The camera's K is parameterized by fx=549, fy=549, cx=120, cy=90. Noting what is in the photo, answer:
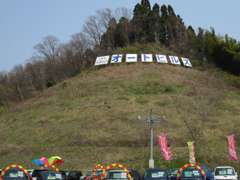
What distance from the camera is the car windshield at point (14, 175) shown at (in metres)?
23.2

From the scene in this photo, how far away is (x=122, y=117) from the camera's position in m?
64.2

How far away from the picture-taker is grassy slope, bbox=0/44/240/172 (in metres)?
54.2

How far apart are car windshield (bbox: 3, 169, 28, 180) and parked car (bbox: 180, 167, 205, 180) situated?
7102 mm

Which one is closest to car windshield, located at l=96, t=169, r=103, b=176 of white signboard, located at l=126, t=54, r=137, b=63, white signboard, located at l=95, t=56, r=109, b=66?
white signboard, located at l=126, t=54, r=137, b=63

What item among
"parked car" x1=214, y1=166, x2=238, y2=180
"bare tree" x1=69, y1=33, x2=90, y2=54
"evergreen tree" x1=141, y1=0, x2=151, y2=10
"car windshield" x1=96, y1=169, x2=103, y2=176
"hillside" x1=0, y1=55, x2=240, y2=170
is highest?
"evergreen tree" x1=141, y1=0, x2=151, y2=10

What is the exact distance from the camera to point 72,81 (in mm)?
85812

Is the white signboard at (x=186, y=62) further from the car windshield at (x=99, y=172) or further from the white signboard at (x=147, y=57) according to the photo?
the car windshield at (x=99, y=172)

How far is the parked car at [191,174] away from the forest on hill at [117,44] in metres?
67.8

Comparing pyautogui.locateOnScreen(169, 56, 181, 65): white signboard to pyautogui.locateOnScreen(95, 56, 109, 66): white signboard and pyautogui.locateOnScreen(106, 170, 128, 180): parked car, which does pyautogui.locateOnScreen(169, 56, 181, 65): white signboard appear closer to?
pyautogui.locateOnScreen(95, 56, 109, 66): white signboard

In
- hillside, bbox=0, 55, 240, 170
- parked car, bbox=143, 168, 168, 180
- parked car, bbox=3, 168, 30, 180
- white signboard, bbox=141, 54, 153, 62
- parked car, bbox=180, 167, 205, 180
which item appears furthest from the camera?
white signboard, bbox=141, 54, 153, 62

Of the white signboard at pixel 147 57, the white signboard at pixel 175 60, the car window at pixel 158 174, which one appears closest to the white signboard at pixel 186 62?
the white signboard at pixel 175 60

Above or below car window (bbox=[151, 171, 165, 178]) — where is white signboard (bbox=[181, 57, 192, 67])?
above

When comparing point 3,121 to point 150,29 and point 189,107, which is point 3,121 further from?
point 150,29

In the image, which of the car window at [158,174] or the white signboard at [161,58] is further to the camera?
the white signboard at [161,58]
